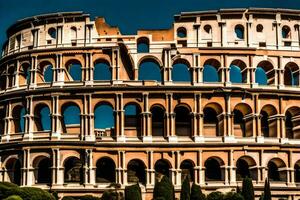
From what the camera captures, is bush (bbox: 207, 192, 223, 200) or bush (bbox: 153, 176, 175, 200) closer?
bush (bbox: 153, 176, 175, 200)

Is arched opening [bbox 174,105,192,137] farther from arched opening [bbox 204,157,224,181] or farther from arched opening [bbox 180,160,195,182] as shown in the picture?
arched opening [bbox 204,157,224,181]

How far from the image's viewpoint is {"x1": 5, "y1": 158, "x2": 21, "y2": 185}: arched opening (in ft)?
163

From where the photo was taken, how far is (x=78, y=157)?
157ft

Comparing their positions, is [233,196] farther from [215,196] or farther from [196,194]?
[196,194]

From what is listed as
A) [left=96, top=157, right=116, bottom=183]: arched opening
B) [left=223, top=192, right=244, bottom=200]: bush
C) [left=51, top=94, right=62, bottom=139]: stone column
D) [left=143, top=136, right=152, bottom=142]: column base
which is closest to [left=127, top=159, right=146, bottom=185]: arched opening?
[left=96, top=157, right=116, bottom=183]: arched opening

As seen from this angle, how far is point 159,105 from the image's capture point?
49469 mm

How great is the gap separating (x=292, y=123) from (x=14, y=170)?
2465 centimetres

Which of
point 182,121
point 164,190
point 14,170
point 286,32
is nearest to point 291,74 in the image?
point 286,32

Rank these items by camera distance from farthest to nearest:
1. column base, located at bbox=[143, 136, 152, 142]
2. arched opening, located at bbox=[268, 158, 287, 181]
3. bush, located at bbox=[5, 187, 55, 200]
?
1. arched opening, located at bbox=[268, 158, 287, 181]
2. column base, located at bbox=[143, 136, 152, 142]
3. bush, located at bbox=[5, 187, 55, 200]

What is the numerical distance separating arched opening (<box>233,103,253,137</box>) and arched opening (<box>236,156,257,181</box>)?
7.07 feet

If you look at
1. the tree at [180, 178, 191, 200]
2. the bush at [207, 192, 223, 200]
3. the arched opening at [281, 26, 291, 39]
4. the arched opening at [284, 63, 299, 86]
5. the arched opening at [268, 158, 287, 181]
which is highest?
the arched opening at [281, 26, 291, 39]

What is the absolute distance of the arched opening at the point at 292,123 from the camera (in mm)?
51156

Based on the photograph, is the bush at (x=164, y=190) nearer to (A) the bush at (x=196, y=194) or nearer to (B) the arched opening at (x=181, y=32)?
(A) the bush at (x=196, y=194)

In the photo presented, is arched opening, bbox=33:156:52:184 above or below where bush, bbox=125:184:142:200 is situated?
above
